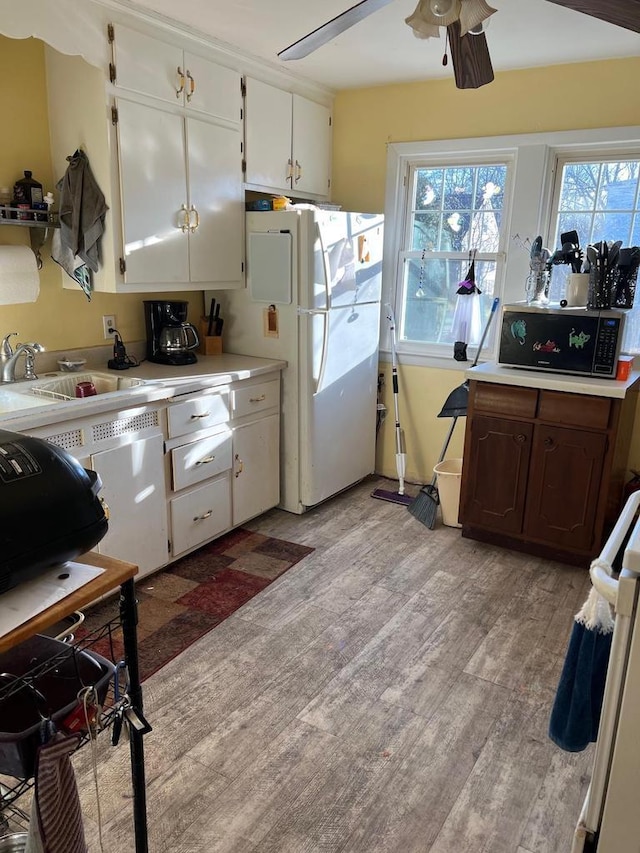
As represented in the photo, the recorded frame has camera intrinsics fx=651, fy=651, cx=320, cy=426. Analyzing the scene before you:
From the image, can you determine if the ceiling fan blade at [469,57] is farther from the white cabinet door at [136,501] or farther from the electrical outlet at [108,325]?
the electrical outlet at [108,325]

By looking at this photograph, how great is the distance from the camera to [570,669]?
147 centimetres

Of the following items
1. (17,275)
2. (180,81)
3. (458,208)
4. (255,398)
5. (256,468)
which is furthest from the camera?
(458,208)

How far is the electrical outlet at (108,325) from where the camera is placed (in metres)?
3.28

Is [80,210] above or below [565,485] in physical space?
above

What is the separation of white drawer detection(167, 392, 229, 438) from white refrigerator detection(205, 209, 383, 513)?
0.52 m

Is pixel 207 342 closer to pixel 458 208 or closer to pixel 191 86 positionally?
pixel 191 86

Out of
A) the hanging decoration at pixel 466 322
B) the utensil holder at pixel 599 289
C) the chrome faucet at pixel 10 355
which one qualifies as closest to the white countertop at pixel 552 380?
the utensil holder at pixel 599 289

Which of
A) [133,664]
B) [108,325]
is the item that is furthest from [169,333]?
[133,664]

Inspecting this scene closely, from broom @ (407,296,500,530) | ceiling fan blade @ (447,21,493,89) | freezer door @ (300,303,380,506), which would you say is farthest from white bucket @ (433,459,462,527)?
ceiling fan blade @ (447,21,493,89)

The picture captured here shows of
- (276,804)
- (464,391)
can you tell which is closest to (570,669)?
(276,804)

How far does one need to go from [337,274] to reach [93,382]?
140cm

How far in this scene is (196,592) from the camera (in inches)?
114

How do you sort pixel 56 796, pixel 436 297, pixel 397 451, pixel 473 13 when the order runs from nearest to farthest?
pixel 56 796, pixel 473 13, pixel 436 297, pixel 397 451

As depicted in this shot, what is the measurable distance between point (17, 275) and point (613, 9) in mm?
2323
